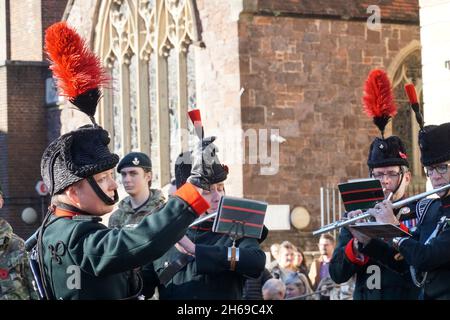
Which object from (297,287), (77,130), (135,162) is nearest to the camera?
(77,130)

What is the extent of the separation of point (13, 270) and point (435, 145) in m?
2.99

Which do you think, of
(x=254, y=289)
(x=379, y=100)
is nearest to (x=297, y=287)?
(x=254, y=289)

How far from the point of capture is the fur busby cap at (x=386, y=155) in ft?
28.9

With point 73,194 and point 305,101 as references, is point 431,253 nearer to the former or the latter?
point 73,194

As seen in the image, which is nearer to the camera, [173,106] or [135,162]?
[135,162]

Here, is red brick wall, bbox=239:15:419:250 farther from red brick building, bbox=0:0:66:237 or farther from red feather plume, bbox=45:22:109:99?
red feather plume, bbox=45:22:109:99

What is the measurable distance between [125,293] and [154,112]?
17438mm

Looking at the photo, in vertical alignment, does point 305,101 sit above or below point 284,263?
above

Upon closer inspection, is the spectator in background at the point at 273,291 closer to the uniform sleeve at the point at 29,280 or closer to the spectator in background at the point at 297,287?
the spectator in background at the point at 297,287

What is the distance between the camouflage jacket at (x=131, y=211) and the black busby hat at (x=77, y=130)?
3734mm

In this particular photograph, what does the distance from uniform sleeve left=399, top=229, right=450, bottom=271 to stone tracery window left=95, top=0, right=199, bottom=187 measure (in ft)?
46.2

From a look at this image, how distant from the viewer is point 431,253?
7.49 meters

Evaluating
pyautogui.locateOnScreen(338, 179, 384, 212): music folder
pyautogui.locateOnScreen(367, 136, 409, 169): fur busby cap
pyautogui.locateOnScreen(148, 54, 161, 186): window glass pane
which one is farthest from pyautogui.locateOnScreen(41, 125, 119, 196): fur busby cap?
pyautogui.locateOnScreen(148, 54, 161, 186): window glass pane
